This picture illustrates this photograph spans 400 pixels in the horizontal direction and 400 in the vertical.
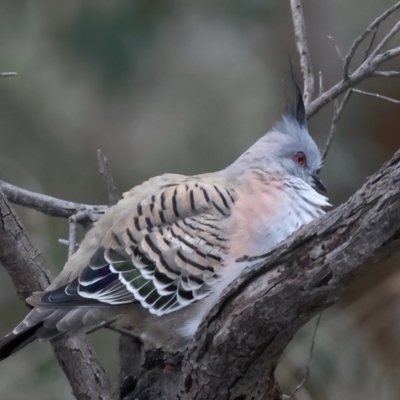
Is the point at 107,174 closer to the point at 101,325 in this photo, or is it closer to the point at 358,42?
the point at 101,325

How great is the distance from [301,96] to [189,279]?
0.67 metres

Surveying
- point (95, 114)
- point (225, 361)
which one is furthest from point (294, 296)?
point (95, 114)

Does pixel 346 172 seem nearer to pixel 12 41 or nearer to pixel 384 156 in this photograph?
pixel 384 156

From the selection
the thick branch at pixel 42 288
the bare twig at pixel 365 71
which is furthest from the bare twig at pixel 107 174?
the bare twig at pixel 365 71

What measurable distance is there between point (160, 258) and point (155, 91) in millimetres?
2614

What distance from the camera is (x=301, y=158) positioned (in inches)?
87.0

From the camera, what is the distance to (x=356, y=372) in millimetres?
2818

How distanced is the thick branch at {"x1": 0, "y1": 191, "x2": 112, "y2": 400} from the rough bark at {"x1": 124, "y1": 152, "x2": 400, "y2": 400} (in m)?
0.24

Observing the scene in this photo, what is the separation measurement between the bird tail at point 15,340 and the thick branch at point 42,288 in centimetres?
10

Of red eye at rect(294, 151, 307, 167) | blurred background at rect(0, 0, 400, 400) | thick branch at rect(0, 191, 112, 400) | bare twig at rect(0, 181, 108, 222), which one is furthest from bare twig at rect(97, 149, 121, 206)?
blurred background at rect(0, 0, 400, 400)

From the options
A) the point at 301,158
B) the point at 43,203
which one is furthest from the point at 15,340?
the point at 301,158

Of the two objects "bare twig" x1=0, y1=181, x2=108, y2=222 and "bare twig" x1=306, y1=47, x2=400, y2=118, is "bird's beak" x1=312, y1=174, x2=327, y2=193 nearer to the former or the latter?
"bare twig" x1=306, y1=47, x2=400, y2=118

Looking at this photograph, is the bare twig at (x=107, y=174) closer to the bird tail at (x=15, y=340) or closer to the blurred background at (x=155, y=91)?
the bird tail at (x=15, y=340)

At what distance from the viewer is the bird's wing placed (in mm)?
1805
